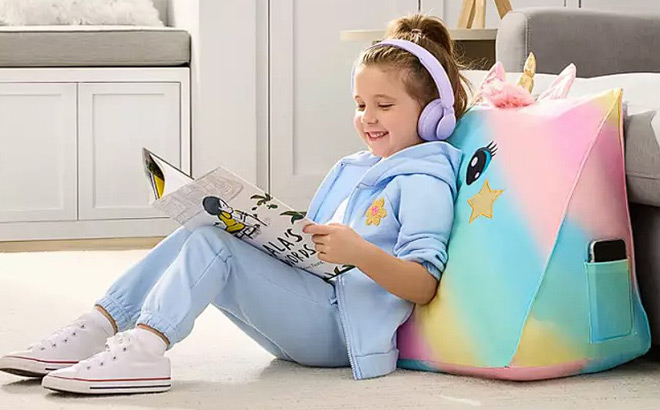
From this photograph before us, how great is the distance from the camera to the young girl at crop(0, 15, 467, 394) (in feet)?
5.27

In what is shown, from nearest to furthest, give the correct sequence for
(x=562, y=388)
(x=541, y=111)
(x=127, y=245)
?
1. (x=562, y=388)
2. (x=541, y=111)
3. (x=127, y=245)

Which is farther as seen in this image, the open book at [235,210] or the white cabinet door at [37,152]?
the white cabinet door at [37,152]

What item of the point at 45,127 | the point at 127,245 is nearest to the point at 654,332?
the point at 127,245

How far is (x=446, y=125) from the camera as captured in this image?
1.81 meters

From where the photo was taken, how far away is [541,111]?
5.80ft

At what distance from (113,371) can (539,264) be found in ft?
2.02

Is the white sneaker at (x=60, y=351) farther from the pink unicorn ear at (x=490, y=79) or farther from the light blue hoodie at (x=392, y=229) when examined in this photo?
the pink unicorn ear at (x=490, y=79)

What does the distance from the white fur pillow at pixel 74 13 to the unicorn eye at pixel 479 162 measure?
2276 mm

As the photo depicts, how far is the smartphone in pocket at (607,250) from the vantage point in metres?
1.67

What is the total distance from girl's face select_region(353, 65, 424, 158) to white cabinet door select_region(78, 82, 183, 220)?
1881 mm

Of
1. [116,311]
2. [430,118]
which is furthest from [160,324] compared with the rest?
[430,118]

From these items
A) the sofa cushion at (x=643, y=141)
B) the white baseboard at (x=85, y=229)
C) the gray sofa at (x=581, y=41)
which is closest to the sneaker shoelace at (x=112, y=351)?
the sofa cushion at (x=643, y=141)

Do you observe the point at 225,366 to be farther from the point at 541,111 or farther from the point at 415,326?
the point at 541,111

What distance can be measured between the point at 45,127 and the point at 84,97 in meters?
0.15
